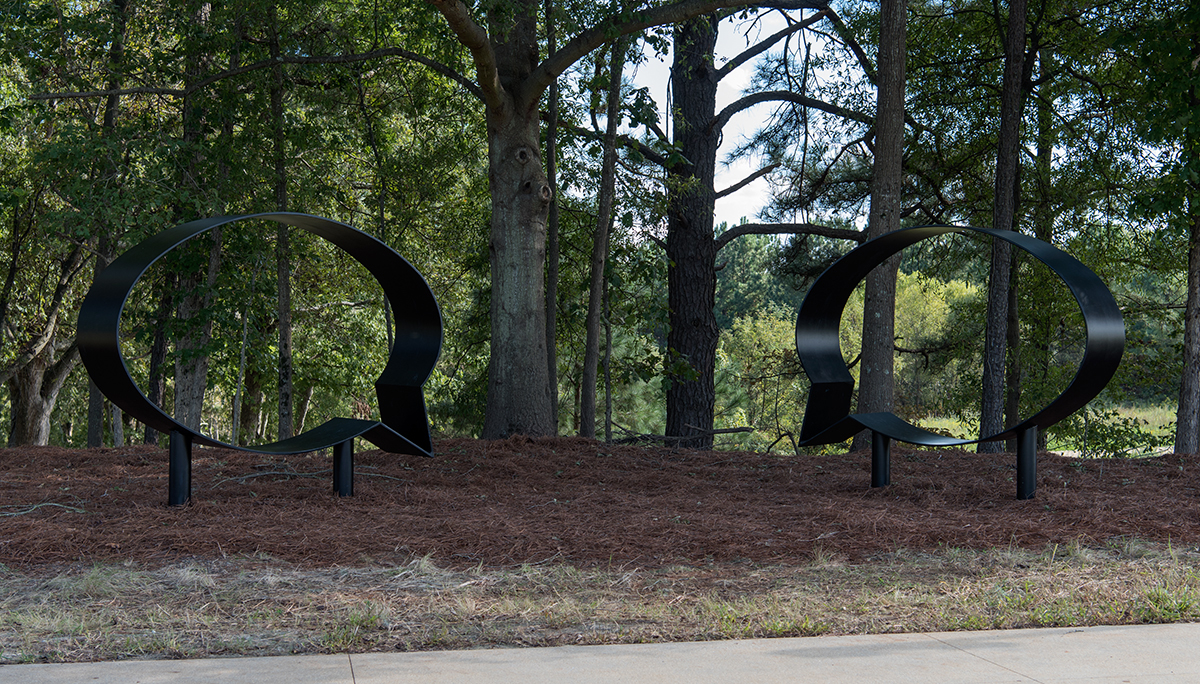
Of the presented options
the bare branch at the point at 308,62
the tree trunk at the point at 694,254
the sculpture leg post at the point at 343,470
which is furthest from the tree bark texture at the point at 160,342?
the tree trunk at the point at 694,254

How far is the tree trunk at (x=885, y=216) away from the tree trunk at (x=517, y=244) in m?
3.50

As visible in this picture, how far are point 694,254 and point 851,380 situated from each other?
5.01 m

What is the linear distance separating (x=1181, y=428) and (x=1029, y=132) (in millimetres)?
5616

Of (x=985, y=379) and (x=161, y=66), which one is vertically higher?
(x=161, y=66)

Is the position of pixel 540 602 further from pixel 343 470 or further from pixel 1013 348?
pixel 1013 348

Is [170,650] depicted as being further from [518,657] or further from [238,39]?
[238,39]

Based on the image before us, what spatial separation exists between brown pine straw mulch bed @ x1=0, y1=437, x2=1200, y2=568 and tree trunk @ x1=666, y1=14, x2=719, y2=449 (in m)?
3.70

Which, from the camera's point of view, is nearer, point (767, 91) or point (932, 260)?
point (767, 91)

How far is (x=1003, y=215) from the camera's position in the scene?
38.8ft

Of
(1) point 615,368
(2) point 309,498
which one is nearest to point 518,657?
(2) point 309,498

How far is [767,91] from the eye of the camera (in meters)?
13.6

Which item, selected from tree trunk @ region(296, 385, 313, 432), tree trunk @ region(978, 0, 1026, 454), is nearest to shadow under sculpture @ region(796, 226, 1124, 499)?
tree trunk @ region(978, 0, 1026, 454)

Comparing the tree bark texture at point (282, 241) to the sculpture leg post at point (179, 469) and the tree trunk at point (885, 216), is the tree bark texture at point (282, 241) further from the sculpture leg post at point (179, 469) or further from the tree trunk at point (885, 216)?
the tree trunk at point (885, 216)

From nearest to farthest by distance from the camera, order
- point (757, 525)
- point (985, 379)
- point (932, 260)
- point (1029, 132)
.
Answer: point (757, 525), point (985, 379), point (1029, 132), point (932, 260)
